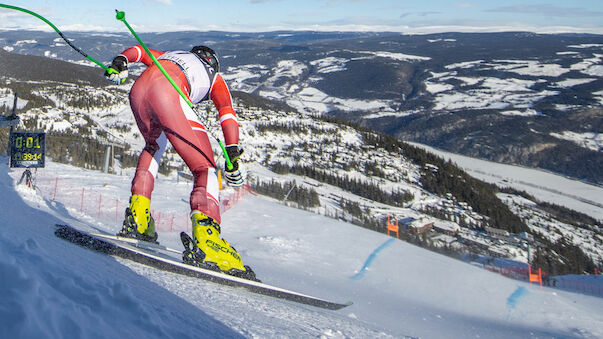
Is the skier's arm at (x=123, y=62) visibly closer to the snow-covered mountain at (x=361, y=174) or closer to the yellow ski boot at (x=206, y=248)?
the yellow ski boot at (x=206, y=248)

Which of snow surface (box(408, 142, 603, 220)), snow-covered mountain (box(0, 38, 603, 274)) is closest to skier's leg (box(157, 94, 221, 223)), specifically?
snow-covered mountain (box(0, 38, 603, 274))

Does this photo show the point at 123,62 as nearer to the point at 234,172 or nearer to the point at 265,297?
the point at 234,172

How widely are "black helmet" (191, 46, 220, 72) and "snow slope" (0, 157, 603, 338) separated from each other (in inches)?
89.9

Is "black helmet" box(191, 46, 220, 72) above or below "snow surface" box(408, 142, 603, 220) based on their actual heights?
above

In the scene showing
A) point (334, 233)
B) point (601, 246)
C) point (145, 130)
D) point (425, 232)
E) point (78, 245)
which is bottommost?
point (601, 246)

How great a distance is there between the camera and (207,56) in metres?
4.59

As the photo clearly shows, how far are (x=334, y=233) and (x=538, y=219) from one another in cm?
6166

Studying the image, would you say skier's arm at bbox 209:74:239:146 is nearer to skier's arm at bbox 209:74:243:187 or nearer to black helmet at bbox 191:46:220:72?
skier's arm at bbox 209:74:243:187

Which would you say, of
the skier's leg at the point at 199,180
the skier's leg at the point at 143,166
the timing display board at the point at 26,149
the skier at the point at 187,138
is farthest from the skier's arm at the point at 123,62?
the timing display board at the point at 26,149

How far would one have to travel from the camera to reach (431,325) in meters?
5.42

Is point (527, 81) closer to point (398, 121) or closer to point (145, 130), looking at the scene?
point (398, 121)

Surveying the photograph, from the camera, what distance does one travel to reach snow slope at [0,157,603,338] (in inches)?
78.6

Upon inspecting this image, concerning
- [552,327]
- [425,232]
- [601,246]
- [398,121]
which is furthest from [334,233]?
[398,121]

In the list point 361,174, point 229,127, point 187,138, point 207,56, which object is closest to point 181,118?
point 187,138
